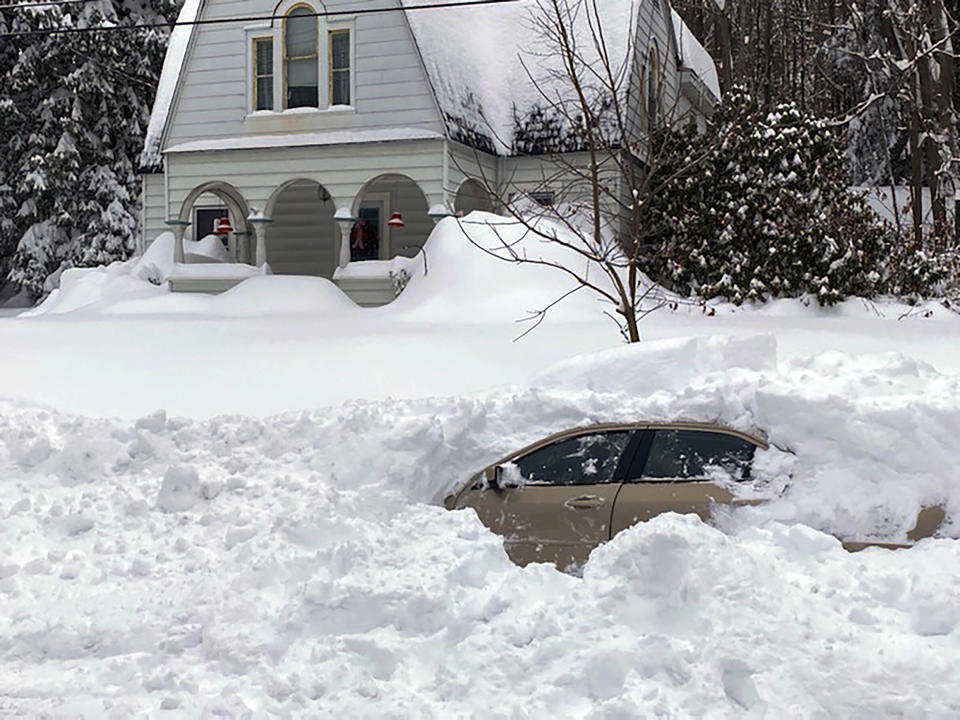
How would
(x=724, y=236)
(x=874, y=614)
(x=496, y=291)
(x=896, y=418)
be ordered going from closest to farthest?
(x=874, y=614), (x=896, y=418), (x=496, y=291), (x=724, y=236)

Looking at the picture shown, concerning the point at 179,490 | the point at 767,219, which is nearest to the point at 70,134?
the point at 767,219

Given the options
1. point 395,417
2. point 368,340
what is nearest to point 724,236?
point 368,340

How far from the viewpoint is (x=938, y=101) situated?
85.8 ft

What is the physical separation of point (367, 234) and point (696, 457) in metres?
17.8

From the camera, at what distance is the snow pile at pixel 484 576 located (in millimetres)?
4633

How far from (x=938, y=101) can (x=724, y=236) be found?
12.9 metres

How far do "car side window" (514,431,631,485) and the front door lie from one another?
55.7 ft

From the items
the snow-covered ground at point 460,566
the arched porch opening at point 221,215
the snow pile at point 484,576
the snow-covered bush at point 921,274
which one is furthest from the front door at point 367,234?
the snow pile at point 484,576

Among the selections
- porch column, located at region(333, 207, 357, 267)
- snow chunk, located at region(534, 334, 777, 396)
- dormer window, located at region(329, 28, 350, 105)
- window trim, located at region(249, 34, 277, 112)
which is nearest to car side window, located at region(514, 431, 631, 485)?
snow chunk, located at region(534, 334, 777, 396)

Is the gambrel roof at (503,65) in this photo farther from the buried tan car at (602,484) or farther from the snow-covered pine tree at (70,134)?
the buried tan car at (602,484)

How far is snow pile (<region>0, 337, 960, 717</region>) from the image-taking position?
463 cm

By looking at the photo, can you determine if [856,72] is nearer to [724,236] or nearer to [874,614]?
[724,236]

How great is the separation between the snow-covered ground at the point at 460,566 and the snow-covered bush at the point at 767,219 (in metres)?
9.10

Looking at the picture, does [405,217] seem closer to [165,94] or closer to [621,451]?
[165,94]
